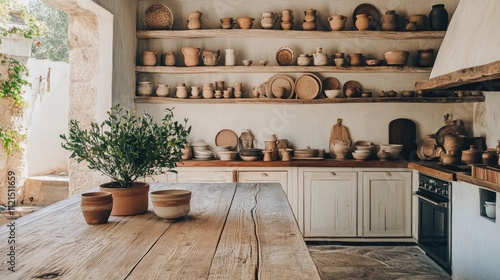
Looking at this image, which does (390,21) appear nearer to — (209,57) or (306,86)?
(306,86)

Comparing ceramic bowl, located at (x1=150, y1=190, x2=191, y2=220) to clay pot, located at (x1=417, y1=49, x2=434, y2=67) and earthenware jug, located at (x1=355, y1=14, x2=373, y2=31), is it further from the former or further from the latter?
clay pot, located at (x1=417, y1=49, x2=434, y2=67)

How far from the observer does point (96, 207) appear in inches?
70.4

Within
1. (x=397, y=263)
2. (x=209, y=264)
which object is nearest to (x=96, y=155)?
(x=209, y=264)

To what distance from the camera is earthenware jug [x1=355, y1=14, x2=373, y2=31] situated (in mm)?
5176

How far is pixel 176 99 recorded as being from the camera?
17.3 ft

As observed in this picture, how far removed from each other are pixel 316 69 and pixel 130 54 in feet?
7.02

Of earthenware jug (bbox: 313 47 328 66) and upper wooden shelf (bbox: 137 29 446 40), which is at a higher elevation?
upper wooden shelf (bbox: 137 29 446 40)

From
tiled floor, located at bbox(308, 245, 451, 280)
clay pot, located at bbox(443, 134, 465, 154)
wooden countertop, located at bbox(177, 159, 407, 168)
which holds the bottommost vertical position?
tiled floor, located at bbox(308, 245, 451, 280)

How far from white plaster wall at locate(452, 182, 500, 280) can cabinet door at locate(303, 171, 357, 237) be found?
4.08ft

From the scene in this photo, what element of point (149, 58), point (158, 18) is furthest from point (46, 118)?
point (158, 18)

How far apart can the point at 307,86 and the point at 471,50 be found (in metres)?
2.13

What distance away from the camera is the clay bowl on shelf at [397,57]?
5148 millimetres

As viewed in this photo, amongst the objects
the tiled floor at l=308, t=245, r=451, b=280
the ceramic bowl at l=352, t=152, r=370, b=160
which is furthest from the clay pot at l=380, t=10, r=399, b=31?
the tiled floor at l=308, t=245, r=451, b=280

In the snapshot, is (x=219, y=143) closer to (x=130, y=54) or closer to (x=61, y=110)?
(x=130, y=54)
